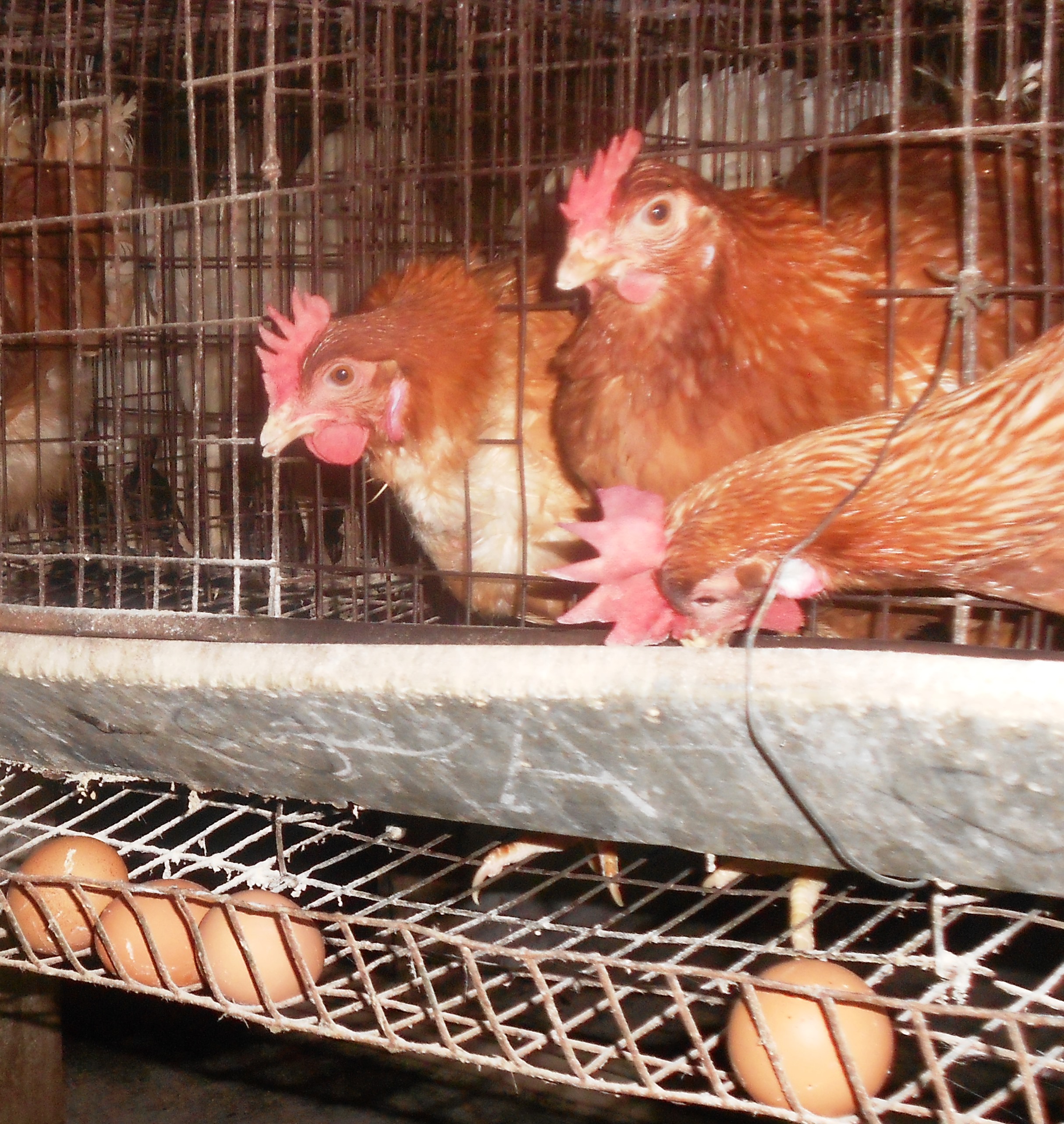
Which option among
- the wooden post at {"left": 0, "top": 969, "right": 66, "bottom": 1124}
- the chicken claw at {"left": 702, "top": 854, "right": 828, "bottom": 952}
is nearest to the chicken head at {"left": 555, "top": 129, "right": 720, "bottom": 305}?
the chicken claw at {"left": 702, "top": 854, "right": 828, "bottom": 952}

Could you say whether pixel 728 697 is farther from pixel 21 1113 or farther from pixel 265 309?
pixel 21 1113

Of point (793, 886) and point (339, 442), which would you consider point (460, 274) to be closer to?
point (339, 442)

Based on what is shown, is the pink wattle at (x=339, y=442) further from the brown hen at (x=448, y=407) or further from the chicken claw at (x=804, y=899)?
the chicken claw at (x=804, y=899)

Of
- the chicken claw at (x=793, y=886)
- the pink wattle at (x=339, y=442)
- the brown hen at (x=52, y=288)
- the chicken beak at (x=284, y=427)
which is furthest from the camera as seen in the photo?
the brown hen at (x=52, y=288)

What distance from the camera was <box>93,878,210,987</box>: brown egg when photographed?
124 centimetres

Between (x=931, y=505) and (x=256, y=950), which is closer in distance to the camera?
(x=931, y=505)

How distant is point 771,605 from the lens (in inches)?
40.6

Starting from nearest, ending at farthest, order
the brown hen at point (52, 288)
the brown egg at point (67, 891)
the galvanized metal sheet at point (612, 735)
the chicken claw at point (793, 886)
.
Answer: the galvanized metal sheet at point (612, 735) < the chicken claw at point (793, 886) < the brown egg at point (67, 891) < the brown hen at point (52, 288)

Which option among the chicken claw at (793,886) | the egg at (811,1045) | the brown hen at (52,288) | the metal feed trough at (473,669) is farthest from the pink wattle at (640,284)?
the brown hen at (52,288)

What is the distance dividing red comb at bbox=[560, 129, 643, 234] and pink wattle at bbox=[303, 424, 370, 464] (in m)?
0.51

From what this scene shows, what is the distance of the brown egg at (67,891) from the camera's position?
4.48ft

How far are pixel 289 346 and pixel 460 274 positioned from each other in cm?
31

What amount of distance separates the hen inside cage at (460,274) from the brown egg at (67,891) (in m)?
0.34

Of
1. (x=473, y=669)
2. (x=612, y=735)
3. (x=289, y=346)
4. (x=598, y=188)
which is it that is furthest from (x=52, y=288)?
(x=612, y=735)
